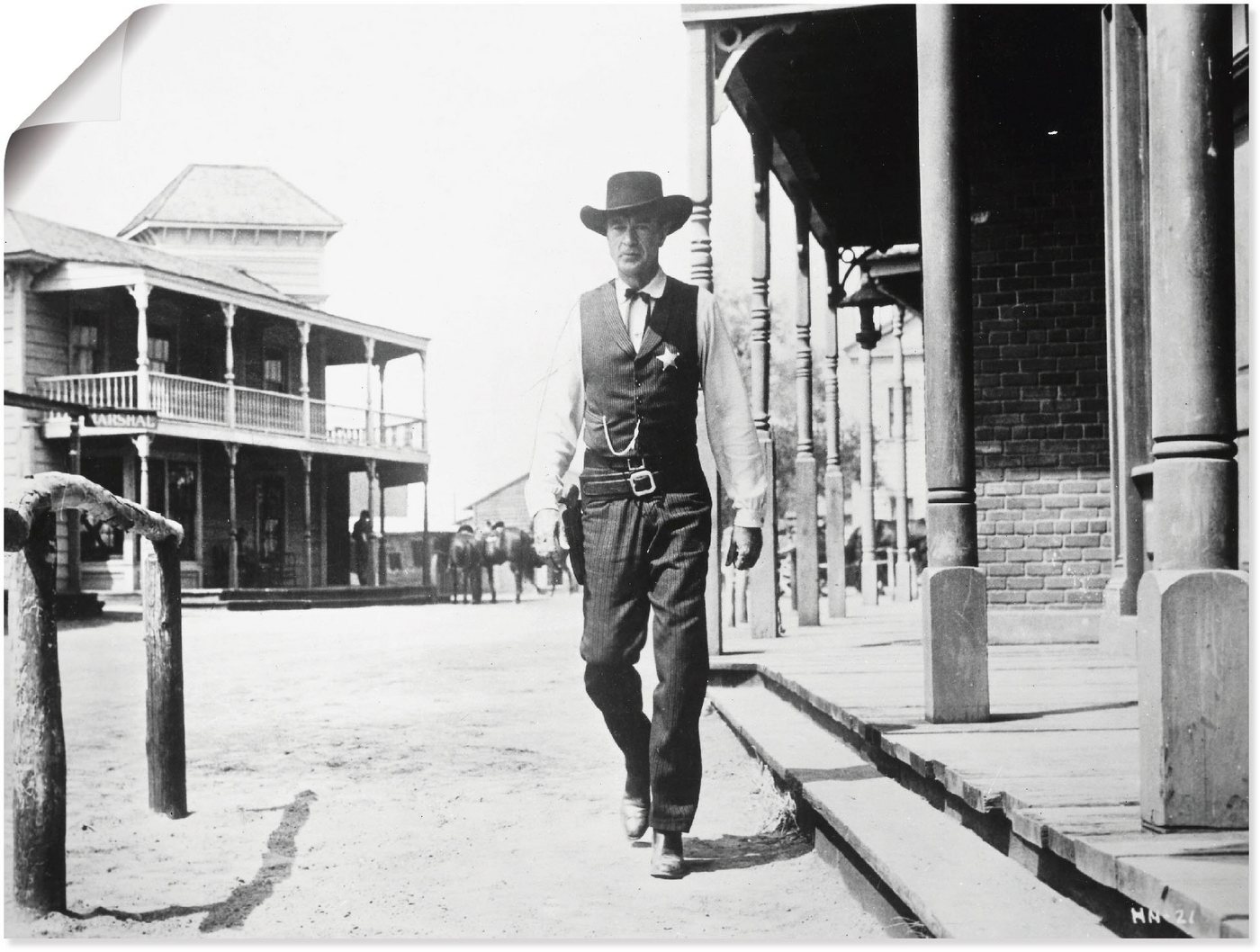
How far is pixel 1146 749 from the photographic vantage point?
219 cm

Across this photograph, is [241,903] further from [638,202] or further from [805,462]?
[805,462]

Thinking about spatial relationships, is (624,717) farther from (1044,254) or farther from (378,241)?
(1044,254)

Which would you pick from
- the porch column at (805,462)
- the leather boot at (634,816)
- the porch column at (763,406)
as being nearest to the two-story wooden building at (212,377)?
the leather boot at (634,816)

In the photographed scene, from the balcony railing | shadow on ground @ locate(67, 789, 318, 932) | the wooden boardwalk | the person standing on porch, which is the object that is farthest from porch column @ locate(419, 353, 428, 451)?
the wooden boardwalk

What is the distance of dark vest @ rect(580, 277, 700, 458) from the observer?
2.94 m

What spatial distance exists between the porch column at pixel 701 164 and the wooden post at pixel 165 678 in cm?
158

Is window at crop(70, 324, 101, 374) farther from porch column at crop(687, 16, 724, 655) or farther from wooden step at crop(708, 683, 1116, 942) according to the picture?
wooden step at crop(708, 683, 1116, 942)

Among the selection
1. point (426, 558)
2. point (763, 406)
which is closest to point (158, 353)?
point (426, 558)

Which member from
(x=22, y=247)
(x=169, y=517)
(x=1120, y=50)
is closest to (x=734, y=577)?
(x=1120, y=50)

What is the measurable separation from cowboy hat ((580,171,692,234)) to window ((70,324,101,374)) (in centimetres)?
151

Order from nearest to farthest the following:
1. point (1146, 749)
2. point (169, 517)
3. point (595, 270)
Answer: point (1146, 749), point (595, 270), point (169, 517)

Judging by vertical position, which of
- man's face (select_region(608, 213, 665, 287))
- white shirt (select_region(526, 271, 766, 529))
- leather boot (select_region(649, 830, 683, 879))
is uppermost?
man's face (select_region(608, 213, 665, 287))

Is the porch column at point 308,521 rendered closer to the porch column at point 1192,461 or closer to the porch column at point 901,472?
the porch column at point 1192,461

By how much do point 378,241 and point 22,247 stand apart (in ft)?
3.21
